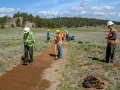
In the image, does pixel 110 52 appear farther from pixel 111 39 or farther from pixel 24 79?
pixel 24 79

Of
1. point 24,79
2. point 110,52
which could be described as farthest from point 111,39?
point 24,79

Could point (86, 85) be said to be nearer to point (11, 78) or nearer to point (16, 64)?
point (11, 78)

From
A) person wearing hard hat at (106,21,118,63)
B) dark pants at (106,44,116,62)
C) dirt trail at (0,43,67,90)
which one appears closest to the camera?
dirt trail at (0,43,67,90)

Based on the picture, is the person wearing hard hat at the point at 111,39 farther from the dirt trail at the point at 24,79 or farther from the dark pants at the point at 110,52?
the dirt trail at the point at 24,79

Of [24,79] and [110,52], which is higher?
[110,52]

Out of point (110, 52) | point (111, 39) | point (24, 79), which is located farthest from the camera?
point (110, 52)

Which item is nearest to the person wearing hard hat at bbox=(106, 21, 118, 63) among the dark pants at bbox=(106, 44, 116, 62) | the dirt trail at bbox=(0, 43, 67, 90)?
the dark pants at bbox=(106, 44, 116, 62)

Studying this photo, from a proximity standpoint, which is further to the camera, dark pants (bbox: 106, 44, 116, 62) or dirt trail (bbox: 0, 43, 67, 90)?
dark pants (bbox: 106, 44, 116, 62)

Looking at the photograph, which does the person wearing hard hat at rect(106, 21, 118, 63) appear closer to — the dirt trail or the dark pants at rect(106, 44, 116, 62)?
the dark pants at rect(106, 44, 116, 62)

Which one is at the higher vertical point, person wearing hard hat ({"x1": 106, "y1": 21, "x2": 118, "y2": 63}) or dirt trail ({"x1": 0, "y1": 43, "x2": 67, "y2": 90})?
person wearing hard hat ({"x1": 106, "y1": 21, "x2": 118, "y2": 63})

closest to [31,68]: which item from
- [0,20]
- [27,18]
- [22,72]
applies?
[22,72]

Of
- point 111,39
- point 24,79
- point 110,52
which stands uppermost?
point 111,39

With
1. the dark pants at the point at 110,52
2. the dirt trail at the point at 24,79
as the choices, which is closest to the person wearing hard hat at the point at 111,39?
the dark pants at the point at 110,52

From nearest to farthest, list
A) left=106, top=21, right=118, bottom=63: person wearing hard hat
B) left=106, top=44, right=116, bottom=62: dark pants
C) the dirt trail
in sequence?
the dirt trail → left=106, top=21, right=118, bottom=63: person wearing hard hat → left=106, top=44, right=116, bottom=62: dark pants
